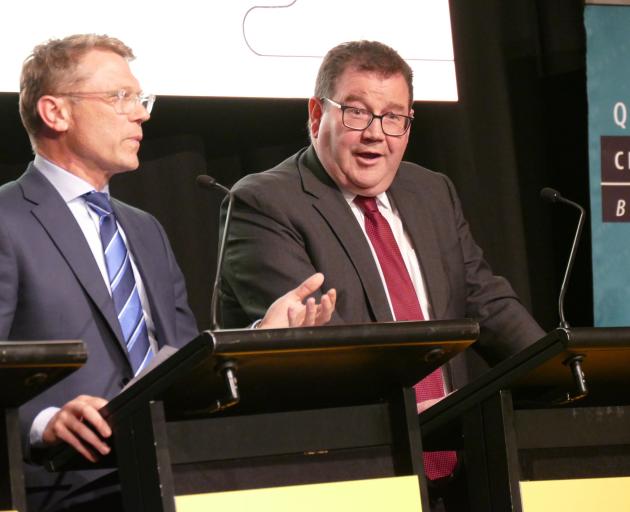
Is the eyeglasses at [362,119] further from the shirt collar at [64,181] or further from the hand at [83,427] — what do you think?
the hand at [83,427]

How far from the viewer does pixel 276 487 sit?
198 centimetres

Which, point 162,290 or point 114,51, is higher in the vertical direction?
point 114,51

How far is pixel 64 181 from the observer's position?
283 centimetres

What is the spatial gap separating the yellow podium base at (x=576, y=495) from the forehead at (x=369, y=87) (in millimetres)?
1461

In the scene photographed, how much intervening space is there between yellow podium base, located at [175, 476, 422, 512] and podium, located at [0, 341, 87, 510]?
0.24 meters

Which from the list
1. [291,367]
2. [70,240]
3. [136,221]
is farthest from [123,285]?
[291,367]

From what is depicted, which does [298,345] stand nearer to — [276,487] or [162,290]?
[276,487]

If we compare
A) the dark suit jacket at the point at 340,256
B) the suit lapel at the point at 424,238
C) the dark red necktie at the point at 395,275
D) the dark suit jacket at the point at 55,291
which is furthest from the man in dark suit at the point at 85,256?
the suit lapel at the point at 424,238

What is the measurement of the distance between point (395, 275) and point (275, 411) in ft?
3.88

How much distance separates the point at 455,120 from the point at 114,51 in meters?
1.81

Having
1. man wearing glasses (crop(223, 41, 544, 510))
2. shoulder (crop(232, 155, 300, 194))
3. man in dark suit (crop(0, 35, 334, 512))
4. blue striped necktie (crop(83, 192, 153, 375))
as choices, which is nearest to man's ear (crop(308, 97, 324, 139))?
→ man wearing glasses (crop(223, 41, 544, 510))

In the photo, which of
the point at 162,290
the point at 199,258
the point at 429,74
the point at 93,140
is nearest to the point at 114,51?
the point at 93,140

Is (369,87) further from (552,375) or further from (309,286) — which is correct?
(552,375)

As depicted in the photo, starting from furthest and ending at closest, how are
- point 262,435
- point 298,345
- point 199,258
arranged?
point 199,258, point 262,435, point 298,345
